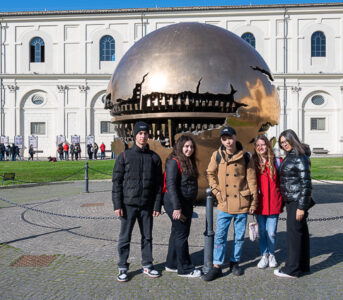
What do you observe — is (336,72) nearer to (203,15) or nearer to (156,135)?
(203,15)

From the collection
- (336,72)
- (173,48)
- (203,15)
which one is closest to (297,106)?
(336,72)

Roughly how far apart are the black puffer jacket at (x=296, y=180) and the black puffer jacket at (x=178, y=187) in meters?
1.05

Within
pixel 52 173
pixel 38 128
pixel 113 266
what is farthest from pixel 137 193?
pixel 38 128

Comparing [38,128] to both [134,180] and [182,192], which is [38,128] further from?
[182,192]

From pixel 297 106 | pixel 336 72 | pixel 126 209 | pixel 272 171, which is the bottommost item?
pixel 126 209

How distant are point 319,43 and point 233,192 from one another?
37.1m

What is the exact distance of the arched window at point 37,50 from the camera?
38.2m

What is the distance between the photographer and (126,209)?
4.17m

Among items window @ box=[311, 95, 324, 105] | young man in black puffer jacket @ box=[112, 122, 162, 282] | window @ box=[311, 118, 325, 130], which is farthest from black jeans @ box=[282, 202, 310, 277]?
window @ box=[311, 95, 324, 105]

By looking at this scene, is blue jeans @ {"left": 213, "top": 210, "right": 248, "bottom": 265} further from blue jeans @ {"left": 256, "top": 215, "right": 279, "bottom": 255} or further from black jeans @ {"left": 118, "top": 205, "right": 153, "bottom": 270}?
black jeans @ {"left": 118, "top": 205, "right": 153, "bottom": 270}

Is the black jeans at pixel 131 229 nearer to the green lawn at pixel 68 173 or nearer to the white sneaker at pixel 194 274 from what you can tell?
the white sneaker at pixel 194 274

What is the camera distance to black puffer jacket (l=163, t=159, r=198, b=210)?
4016 millimetres

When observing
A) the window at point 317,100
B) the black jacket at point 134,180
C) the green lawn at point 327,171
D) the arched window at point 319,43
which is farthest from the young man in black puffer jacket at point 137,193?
the arched window at point 319,43

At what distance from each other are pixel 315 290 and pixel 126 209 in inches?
86.0
